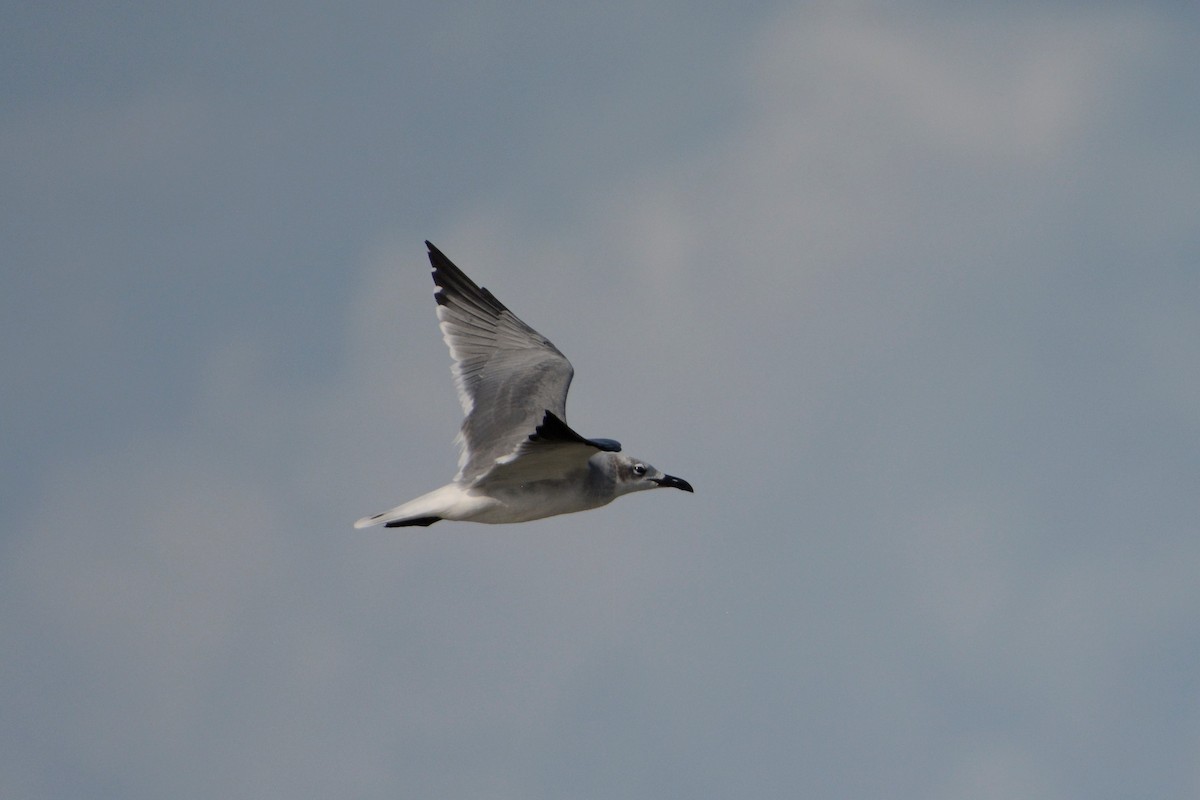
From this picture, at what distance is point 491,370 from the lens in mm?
14195

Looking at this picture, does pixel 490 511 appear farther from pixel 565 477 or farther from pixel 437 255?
pixel 437 255

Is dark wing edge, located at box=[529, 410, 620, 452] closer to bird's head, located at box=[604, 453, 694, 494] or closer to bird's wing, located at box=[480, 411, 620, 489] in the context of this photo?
bird's wing, located at box=[480, 411, 620, 489]

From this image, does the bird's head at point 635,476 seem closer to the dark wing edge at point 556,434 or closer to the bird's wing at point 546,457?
the bird's wing at point 546,457

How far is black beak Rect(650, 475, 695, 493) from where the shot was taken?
13.8m

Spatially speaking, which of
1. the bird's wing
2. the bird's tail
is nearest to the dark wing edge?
the bird's wing

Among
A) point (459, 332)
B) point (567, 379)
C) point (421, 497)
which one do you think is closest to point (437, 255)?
point (459, 332)

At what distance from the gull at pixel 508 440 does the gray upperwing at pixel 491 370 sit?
10mm

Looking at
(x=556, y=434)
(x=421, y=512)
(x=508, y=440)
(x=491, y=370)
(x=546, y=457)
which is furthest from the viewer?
(x=491, y=370)

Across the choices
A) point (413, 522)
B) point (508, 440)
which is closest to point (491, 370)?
point (508, 440)

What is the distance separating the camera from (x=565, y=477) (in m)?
12.6

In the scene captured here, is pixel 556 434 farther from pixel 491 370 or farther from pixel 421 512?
pixel 491 370

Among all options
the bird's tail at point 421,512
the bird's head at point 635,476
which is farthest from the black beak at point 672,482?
the bird's tail at point 421,512

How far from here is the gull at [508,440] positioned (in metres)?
12.2

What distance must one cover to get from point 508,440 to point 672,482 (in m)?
1.87
